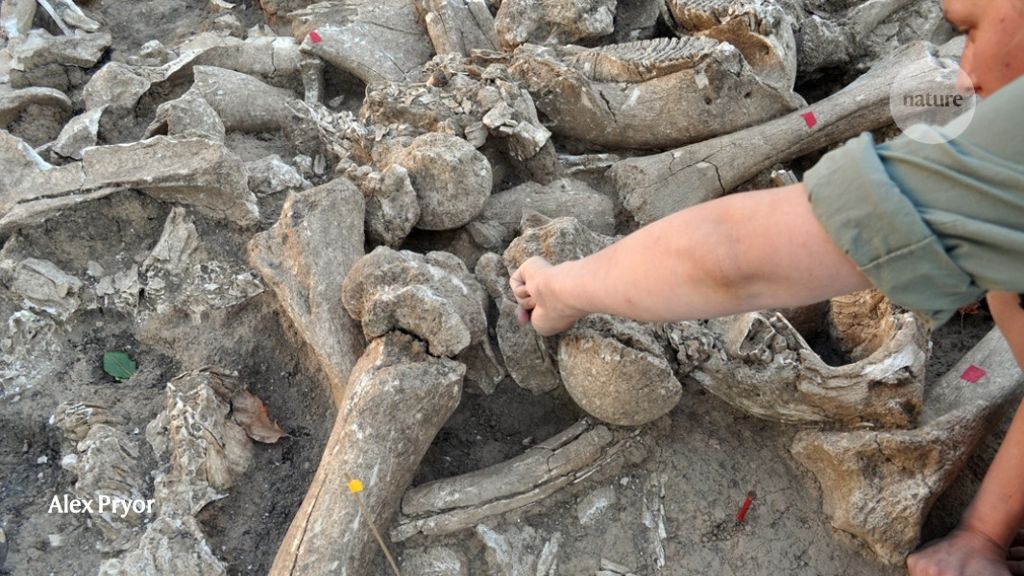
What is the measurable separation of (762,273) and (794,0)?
2.18 metres

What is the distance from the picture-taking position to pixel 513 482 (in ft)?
6.38

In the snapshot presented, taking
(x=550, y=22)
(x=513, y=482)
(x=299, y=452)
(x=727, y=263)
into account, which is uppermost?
(x=727, y=263)

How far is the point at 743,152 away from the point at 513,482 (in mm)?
1379

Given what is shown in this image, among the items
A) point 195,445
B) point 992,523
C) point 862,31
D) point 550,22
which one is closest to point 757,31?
point 862,31

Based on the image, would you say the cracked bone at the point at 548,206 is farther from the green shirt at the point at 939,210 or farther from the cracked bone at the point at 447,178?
the green shirt at the point at 939,210

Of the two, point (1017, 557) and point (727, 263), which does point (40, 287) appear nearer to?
point (727, 263)

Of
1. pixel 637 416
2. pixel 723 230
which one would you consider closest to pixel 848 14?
pixel 637 416

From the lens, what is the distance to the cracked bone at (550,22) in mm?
2908

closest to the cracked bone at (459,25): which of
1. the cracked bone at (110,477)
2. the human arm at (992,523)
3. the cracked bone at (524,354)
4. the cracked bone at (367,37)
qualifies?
the cracked bone at (367,37)

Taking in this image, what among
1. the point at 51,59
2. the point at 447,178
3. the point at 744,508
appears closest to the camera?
the point at 744,508

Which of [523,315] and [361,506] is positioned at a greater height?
[523,315]

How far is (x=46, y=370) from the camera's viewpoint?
2.29 m

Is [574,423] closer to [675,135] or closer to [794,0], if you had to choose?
[675,135]

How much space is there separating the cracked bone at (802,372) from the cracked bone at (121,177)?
1.43m
